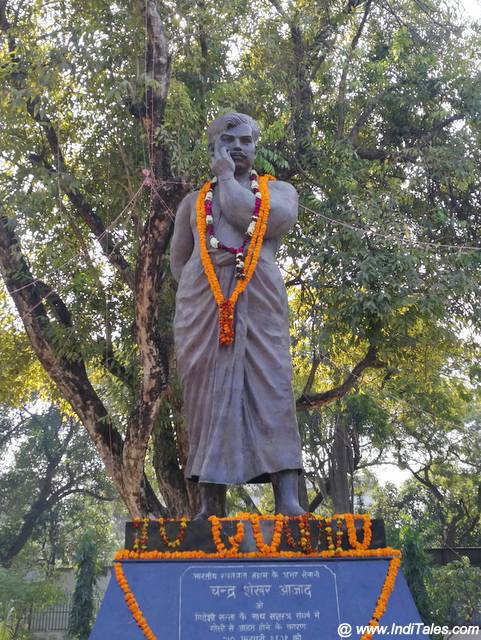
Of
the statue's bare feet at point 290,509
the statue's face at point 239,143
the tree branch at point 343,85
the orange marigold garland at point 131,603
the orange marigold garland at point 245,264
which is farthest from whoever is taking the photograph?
the tree branch at point 343,85

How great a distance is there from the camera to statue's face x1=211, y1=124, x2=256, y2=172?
16.5ft

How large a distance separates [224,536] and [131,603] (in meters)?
0.57

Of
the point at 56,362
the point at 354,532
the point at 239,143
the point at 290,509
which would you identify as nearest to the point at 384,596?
the point at 354,532

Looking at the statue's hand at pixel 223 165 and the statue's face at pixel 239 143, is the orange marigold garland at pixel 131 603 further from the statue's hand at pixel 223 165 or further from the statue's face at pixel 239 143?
the statue's face at pixel 239 143

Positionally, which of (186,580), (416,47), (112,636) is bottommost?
(112,636)

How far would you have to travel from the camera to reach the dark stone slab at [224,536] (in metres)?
3.78

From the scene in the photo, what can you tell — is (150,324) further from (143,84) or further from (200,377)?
(200,377)

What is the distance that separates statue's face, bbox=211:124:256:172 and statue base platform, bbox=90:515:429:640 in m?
2.41

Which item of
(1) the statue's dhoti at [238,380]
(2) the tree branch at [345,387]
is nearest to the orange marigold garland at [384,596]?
(1) the statue's dhoti at [238,380]

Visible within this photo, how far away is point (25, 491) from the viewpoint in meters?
21.2

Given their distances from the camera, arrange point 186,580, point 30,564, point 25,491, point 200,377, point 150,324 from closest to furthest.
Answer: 1. point 186,580
2. point 200,377
3. point 150,324
4. point 30,564
5. point 25,491

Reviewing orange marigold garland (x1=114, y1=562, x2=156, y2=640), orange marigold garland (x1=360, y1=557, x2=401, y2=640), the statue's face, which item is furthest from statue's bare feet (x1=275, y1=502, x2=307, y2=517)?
the statue's face

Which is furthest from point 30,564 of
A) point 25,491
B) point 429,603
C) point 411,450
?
point 429,603

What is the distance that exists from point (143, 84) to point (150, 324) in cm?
253
